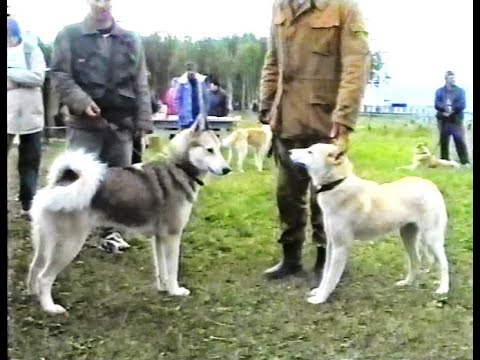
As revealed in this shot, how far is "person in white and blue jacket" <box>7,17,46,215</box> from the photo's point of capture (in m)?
1.55

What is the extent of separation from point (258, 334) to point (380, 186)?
38cm

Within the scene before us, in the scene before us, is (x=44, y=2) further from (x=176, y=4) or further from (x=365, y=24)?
(x=365, y=24)

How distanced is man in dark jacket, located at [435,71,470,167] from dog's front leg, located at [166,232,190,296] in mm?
553

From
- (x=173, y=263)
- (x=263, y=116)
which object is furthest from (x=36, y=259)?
(x=263, y=116)

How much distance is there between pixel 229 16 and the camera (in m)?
1.58

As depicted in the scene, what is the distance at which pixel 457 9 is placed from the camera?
1.56 metres

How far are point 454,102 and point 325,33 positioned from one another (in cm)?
30

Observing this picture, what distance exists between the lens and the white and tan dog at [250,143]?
158 cm

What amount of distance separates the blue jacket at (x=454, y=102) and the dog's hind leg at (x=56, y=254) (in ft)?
2.40

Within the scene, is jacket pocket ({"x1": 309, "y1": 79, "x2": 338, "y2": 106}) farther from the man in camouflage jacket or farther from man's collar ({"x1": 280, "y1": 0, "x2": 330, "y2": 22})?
man's collar ({"x1": 280, "y1": 0, "x2": 330, "y2": 22})

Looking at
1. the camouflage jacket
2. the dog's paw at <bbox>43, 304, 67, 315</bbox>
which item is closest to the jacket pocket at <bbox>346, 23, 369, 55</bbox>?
the camouflage jacket

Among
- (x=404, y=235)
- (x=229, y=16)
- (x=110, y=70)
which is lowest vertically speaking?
(x=404, y=235)
